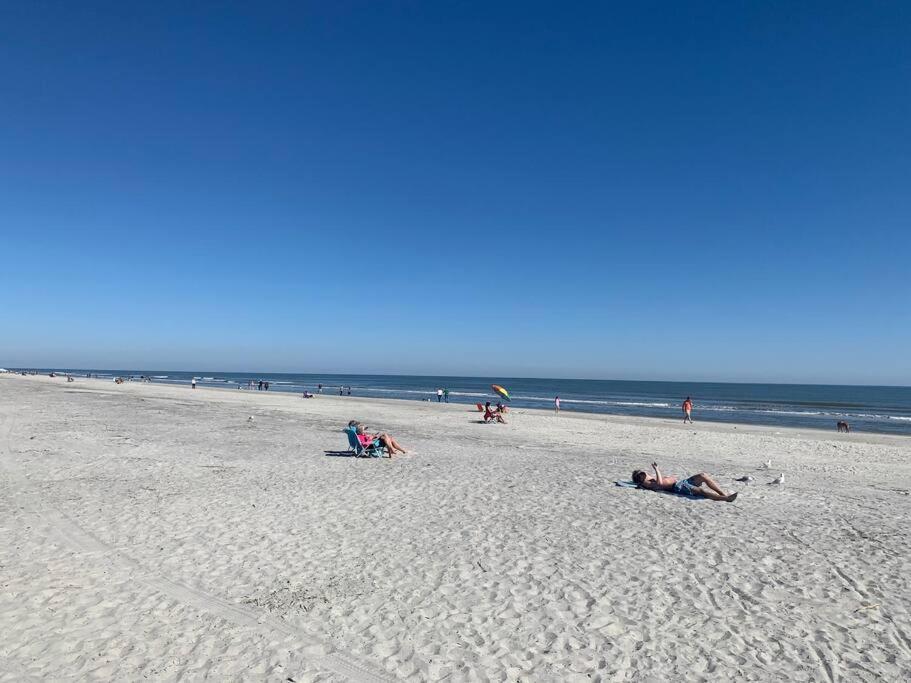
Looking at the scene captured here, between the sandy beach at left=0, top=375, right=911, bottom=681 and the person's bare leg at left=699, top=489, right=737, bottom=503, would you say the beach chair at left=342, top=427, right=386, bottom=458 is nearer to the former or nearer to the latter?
the sandy beach at left=0, top=375, right=911, bottom=681

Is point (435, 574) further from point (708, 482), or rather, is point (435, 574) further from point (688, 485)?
point (708, 482)

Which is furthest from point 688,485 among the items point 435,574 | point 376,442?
point 376,442

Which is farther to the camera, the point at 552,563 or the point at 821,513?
the point at 821,513

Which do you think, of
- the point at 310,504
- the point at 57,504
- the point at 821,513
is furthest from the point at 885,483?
the point at 57,504

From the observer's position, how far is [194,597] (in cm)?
536

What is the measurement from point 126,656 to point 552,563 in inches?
A: 180

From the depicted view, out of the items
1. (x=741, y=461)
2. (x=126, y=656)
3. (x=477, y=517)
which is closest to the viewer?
(x=126, y=656)

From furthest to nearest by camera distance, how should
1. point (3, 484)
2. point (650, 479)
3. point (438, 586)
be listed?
point (650, 479), point (3, 484), point (438, 586)

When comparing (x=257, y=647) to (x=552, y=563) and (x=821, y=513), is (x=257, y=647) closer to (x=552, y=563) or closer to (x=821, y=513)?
(x=552, y=563)

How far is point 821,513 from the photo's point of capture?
9.16 m

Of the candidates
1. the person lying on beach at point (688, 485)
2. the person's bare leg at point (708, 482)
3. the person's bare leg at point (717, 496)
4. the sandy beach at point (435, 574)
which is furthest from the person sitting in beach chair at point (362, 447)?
the person's bare leg at point (717, 496)

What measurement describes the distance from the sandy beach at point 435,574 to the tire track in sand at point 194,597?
2cm

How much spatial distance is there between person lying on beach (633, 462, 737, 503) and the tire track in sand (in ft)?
25.9

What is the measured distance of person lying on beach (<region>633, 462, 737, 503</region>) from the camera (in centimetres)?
989
